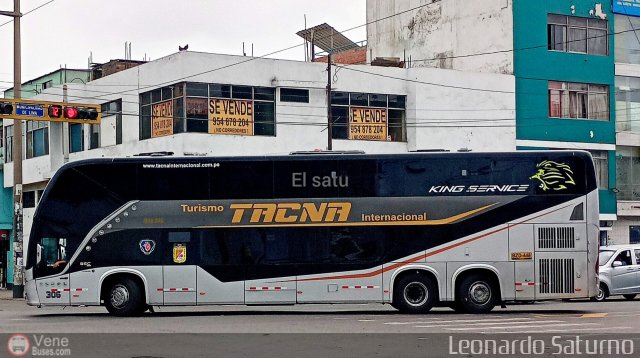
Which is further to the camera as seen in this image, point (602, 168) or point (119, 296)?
point (602, 168)

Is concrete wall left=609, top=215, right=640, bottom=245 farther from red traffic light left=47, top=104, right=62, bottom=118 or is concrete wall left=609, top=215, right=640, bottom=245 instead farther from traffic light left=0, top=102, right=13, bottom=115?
traffic light left=0, top=102, right=13, bottom=115

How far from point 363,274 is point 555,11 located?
29332mm

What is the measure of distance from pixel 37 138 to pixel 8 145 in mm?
5234

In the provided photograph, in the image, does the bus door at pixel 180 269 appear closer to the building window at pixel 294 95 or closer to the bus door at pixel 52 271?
the bus door at pixel 52 271

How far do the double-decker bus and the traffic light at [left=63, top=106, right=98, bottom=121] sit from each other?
7.76 meters

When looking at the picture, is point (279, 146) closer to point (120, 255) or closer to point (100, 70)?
point (100, 70)

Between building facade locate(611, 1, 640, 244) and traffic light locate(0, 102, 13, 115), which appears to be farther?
building facade locate(611, 1, 640, 244)

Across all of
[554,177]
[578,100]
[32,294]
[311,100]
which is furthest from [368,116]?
[32,294]

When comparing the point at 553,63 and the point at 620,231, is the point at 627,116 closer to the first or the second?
the point at 553,63

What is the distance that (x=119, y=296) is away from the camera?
82.2 ft

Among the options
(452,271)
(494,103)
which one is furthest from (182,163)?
(494,103)

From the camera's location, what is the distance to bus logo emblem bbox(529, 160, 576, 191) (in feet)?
82.9

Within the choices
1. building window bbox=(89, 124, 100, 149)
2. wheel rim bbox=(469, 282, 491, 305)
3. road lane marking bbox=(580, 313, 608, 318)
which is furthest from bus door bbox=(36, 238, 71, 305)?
building window bbox=(89, 124, 100, 149)

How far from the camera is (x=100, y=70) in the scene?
173ft
